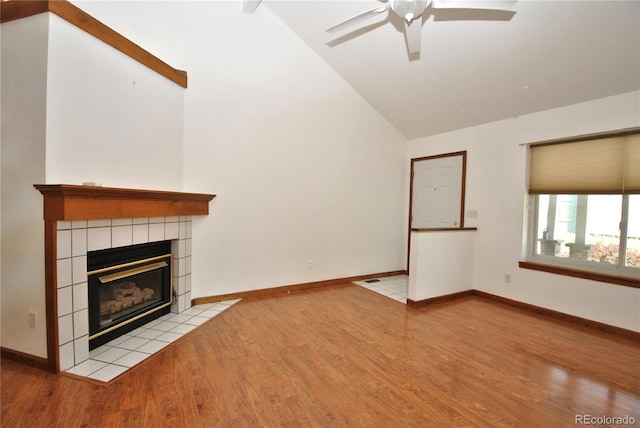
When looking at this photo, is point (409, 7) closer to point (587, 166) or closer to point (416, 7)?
point (416, 7)

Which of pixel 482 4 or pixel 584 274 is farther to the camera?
pixel 584 274

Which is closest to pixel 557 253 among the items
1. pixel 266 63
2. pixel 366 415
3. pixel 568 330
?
pixel 568 330

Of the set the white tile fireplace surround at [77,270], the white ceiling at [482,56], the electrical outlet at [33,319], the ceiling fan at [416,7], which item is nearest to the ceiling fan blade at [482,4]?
the ceiling fan at [416,7]

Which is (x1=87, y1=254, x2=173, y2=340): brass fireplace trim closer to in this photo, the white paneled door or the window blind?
the white paneled door

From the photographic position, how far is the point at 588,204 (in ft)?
10.6

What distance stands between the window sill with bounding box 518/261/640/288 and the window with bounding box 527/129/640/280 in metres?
0.10

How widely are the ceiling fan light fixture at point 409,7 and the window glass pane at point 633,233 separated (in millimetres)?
2822

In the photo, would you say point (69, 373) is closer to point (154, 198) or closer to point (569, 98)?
point (154, 198)

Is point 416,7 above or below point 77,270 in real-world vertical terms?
above

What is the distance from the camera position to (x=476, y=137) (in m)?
4.14

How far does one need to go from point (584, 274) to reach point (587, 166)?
1163 mm

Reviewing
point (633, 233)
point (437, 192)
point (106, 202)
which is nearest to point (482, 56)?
point (437, 192)

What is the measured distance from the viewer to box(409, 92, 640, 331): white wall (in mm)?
2920

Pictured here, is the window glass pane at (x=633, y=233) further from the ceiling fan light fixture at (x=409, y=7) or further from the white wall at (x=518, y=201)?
the ceiling fan light fixture at (x=409, y=7)
